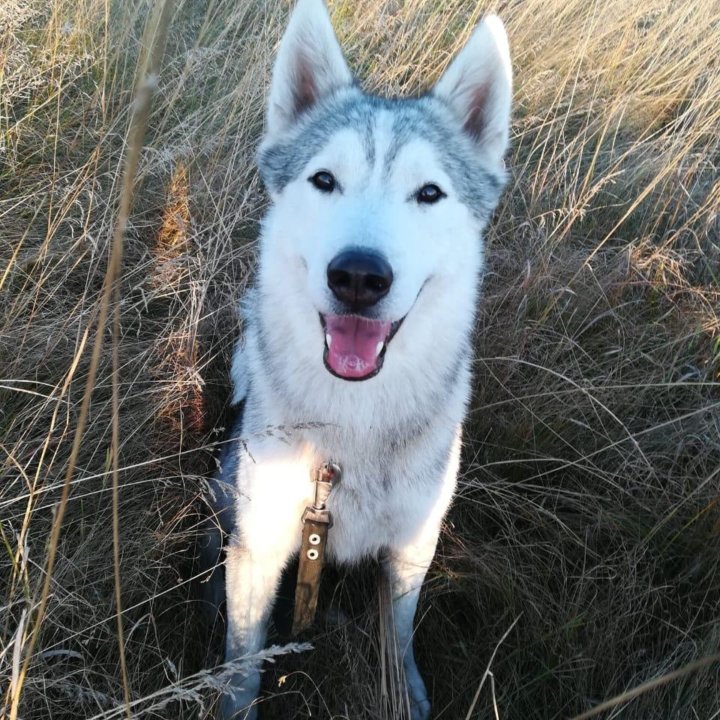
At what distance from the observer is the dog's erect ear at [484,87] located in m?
1.96

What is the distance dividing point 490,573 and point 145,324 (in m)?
1.63

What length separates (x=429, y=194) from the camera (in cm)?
185

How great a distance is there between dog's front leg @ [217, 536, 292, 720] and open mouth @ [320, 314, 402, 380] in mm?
602

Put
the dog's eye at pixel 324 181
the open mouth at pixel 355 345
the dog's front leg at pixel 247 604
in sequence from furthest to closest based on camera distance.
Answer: the dog's front leg at pixel 247 604 → the dog's eye at pixel 324 181 → the open mouth at pixel 355 345

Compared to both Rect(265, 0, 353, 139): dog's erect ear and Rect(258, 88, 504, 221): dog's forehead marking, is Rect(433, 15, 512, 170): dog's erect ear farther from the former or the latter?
Rect(265, 0, 353, 139): dog's erect ear

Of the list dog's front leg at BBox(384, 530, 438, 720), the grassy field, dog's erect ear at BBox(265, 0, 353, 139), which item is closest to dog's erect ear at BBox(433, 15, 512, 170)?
dog's erect ear at BBox(265, 0, 353, 139)

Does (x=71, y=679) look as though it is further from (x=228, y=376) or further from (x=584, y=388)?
(x=584, y=388)

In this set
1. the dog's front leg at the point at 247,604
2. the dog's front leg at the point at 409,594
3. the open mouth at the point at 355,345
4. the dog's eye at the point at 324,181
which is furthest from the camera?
the dog's front leg at the point at 409,594

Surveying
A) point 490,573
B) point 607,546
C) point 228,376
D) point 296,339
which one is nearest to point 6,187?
point 228,376

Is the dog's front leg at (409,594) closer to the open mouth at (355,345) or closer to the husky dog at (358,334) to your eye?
the husky dog at (358,334)


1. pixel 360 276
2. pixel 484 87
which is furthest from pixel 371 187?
pixel 484 87

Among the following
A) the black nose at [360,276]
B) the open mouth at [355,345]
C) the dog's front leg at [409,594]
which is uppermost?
the black nose at [360,276]

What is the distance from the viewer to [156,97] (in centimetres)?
335

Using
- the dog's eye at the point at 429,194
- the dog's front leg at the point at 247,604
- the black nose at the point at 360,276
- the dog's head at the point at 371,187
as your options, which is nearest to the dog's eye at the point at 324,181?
the dog's head at the point at 371,187
